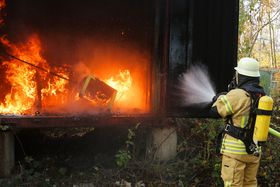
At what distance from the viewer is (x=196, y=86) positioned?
20.9ft

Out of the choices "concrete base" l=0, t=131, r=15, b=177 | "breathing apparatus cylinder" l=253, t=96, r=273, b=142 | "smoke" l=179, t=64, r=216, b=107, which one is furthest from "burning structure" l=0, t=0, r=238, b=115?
"breathing apparatus cylinder" l=253, t=96, r=273, b=142

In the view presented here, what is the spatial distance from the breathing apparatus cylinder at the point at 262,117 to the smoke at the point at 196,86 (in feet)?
6.55

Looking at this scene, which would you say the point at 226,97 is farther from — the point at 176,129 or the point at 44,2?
the point at 44,2

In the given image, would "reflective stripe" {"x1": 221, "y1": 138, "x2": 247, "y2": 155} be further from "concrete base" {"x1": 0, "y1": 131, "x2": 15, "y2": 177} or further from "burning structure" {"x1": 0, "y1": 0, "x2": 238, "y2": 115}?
"concrete base" {"x1": 0, "y1": 131, "x2": 15, "y2": 177}

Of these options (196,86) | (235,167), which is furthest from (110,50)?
(235,167)

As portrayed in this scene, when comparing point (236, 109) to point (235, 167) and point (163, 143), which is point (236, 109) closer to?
point (235, 167)

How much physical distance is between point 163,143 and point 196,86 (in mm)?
1317

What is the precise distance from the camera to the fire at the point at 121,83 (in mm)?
7203

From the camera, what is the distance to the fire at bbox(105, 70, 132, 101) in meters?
7.20

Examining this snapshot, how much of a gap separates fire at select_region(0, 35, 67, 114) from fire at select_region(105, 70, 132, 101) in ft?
3.64

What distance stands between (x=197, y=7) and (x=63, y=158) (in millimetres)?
3954

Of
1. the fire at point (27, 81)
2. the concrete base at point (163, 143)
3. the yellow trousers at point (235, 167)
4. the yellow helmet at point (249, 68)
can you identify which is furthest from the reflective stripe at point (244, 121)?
the fire at point (27, 81)

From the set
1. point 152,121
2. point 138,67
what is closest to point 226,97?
point 152,121

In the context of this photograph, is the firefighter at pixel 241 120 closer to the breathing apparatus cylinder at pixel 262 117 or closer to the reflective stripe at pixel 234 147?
the reflective stripe at pixel 234 147
